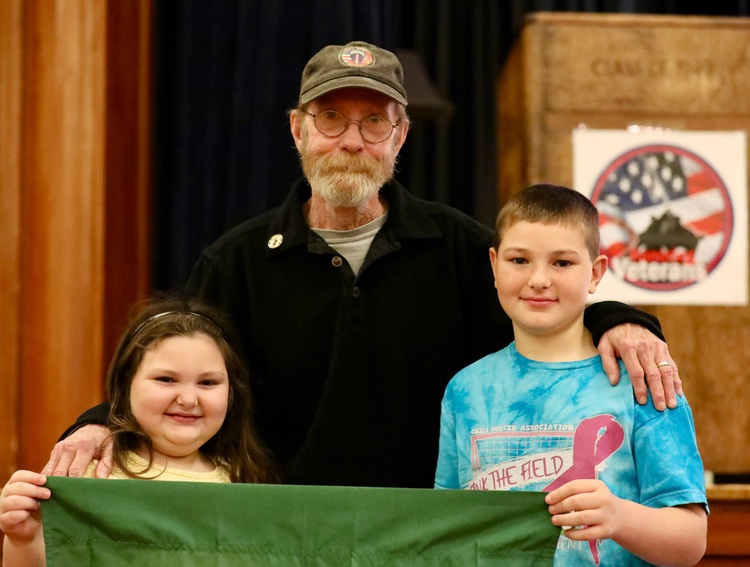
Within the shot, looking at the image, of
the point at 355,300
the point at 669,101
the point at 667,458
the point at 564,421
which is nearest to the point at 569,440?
the point at 564,421

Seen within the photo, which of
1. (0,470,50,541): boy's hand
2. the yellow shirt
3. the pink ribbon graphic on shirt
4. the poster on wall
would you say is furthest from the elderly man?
the poster on wall

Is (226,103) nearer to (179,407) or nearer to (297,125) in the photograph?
(297,125)

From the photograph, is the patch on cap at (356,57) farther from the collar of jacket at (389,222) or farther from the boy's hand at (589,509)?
the boy's hand at (589,509)

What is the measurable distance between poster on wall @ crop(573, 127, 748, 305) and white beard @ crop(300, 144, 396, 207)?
163cm

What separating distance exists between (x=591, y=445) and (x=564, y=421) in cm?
7

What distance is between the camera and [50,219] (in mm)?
3412

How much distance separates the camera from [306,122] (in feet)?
7.87

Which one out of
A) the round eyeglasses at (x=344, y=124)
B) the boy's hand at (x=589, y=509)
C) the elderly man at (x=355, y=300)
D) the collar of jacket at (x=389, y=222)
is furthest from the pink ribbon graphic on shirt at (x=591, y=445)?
the round eyeglasses at (x=344, y=124)

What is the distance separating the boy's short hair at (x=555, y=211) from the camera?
6.04ft

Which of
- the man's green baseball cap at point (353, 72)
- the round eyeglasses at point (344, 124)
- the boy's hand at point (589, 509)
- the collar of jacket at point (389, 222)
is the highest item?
the man's green baseball cap at point (353, 72)

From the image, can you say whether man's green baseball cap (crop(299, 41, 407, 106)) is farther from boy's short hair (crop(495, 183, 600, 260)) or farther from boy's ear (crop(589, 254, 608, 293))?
boy's ear (crop(589, 254, 608, 293))

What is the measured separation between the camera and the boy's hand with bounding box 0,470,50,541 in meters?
1.64

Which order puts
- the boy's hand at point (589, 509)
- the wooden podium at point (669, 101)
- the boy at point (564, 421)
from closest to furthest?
the boy's hand at point (589, 509)
the boy at point (564, 421)
the wooden podium at point (669, 101)

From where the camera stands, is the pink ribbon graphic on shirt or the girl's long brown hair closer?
the pink ribbon graphic on shirt
